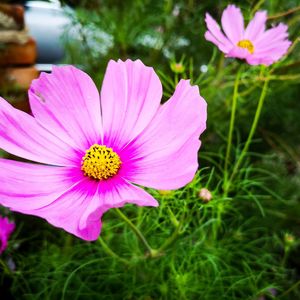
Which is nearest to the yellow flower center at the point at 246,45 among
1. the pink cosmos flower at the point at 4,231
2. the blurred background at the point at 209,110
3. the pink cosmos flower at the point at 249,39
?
the pink cosmos flower at the point at 249,39

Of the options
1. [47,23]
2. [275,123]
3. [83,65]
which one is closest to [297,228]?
[275,123]

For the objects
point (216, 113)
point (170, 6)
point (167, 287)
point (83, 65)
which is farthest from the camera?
point (83, 65)

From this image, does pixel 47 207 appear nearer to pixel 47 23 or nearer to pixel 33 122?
pixel 33 122

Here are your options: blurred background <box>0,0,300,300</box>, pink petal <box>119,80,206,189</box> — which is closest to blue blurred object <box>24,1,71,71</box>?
blurred background <box>0,0,300,300</box>

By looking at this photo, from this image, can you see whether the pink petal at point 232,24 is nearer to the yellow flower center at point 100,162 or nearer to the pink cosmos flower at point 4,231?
the yellow flower center at point 100,162

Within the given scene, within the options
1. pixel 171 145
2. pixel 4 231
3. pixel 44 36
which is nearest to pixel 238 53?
pixel 171 145

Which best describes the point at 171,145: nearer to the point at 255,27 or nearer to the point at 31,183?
the point at 31,183
